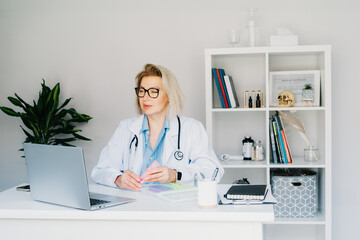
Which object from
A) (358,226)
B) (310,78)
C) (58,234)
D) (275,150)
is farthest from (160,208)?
(358,226)

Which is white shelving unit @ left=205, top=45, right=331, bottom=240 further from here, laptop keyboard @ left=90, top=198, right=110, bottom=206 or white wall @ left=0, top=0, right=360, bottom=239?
laptop keyboard @ left=90, top=198, right=110, bottom=206

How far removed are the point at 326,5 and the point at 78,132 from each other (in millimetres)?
2498

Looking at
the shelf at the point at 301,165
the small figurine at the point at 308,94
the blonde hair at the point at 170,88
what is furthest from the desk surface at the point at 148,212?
the small figurine at the point at 308,94

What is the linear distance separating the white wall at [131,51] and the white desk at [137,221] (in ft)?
7.33

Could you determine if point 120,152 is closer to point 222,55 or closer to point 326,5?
point 222,55

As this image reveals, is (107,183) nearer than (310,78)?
Yes

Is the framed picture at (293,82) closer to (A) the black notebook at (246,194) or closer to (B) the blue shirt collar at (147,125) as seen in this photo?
(B) the blue shirt collar at (147,125)

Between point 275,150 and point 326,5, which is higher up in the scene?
point 326,5

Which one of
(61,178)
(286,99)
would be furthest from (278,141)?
(61,178)

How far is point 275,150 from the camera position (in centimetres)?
375

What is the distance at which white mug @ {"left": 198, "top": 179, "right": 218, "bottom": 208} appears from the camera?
1.87 m

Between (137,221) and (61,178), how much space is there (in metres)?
0.38

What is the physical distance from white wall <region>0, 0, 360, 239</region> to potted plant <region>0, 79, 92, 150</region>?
0.28m

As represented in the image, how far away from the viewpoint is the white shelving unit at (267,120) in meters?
3.60
